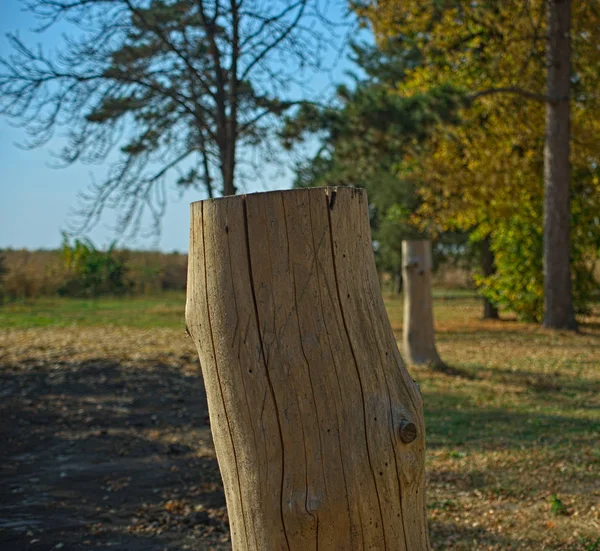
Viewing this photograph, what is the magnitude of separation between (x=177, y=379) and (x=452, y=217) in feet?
29.8

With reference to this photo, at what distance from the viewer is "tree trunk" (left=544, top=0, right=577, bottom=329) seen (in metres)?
14.3

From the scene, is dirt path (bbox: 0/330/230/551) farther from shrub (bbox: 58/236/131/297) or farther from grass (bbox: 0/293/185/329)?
shrub (bbox: 58/236/131/297)

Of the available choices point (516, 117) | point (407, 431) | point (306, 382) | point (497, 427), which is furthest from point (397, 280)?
point (306, 382)

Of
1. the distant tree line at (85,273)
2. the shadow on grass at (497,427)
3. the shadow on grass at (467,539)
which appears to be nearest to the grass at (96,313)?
the distant tree line at (85,273)

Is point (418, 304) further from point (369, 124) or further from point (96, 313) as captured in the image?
point (96, 313)

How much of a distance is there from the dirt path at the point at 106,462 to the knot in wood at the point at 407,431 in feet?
8.16

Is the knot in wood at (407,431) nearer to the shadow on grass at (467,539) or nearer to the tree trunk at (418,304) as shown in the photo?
the shadow on grass at (467,539)

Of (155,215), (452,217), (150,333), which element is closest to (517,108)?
(452,217)

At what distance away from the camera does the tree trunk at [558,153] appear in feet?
47.0

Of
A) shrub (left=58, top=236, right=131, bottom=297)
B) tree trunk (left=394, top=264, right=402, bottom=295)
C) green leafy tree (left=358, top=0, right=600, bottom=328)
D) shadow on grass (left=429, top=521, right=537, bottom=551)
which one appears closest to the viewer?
shadow on grass (left=429, top=521, right=537, bottom=551)

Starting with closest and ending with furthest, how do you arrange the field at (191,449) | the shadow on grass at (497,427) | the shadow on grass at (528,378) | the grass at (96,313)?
the field at (191,449) → the shadow on grass at (497,427) → the shadow on grass at (528,378) → the grass at (96,313)

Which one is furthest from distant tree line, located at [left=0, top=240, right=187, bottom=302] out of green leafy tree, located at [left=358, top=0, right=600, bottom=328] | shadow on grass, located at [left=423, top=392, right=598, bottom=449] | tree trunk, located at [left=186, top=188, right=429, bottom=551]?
tree trunk, located at [left=186, top=188, right=429, bottom=551]

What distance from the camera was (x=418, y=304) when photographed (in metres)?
10.2

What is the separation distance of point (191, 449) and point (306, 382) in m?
4.78
